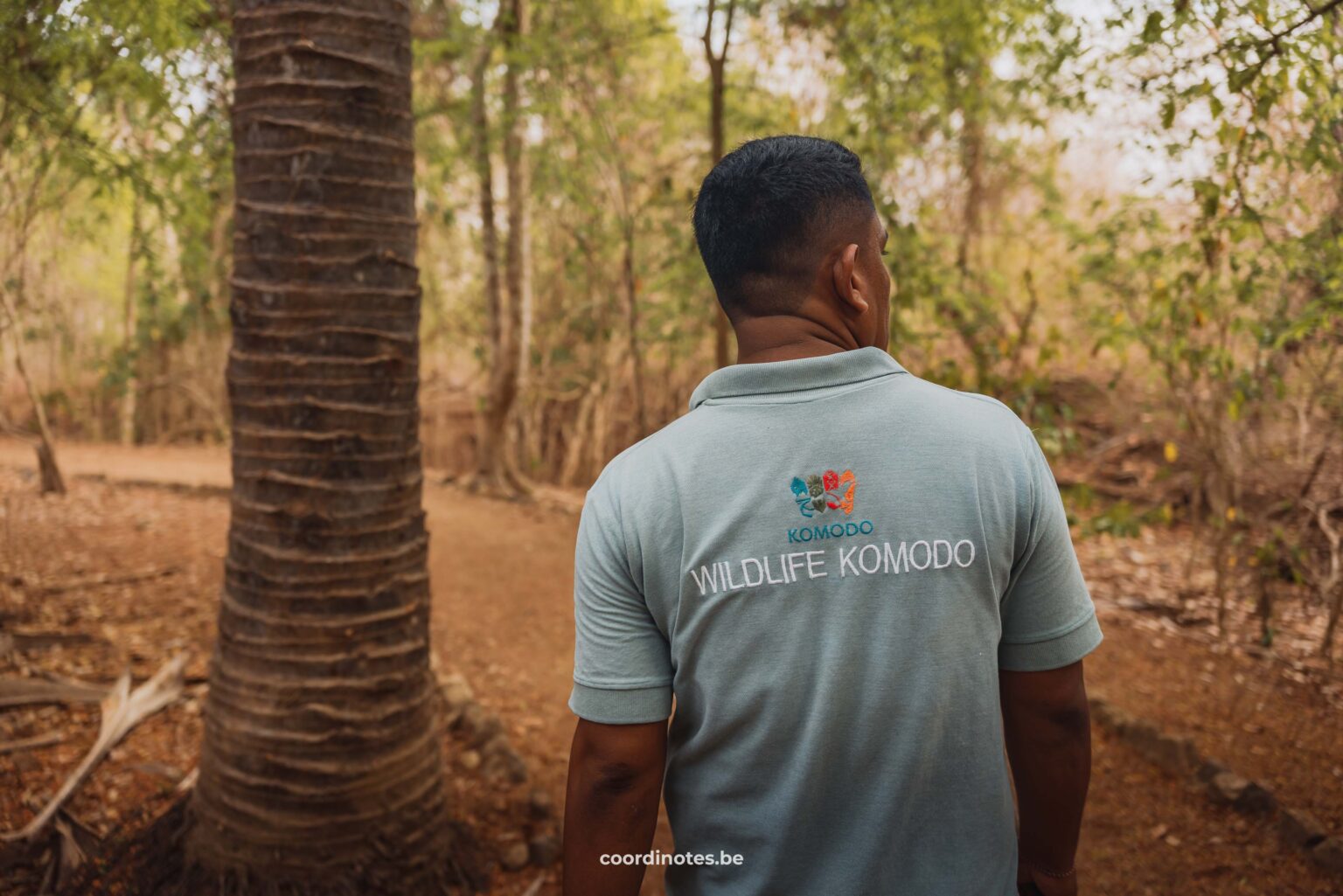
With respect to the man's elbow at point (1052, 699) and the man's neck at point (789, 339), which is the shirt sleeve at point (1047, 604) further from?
the man's neck at point (789, 339)

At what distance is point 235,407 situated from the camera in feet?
10.0

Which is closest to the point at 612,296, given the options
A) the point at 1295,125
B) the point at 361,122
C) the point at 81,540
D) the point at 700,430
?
the point at 81,540

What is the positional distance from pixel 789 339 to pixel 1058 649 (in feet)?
2.40

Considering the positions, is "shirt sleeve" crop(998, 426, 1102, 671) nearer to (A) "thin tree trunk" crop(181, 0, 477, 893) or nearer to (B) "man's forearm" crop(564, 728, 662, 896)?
(B) "man's forearm" crop(564, 728, 662, 896)

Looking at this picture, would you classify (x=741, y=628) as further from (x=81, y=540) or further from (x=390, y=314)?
(x=81, y=540)

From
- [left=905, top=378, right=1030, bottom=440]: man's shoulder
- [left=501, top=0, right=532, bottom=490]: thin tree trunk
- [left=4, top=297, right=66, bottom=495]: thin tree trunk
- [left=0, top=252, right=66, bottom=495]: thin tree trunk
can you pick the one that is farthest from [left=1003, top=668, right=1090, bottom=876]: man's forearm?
[left=4, top=297, right=66, bottom=495]: thin tree trunk

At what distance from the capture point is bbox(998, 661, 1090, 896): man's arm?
169 cm

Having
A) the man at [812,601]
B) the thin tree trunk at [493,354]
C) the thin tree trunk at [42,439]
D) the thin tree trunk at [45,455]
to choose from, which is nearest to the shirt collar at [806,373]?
the man at [812,601]

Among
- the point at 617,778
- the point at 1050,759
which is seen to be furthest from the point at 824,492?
the point at 1050,759

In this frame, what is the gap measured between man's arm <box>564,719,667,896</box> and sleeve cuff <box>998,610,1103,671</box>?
2.15ft

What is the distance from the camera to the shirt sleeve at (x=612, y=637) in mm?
1578

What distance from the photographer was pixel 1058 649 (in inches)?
65.3

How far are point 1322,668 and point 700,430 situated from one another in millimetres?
5968

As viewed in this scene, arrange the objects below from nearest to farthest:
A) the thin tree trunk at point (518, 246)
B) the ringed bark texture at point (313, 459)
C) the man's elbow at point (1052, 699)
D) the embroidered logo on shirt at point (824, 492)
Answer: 1. the embroidered logo on shirt at point (824, 492)
2. the man's elbow at point (1052, 699)
3. the ringed bark texture at point (313, 459)
4. the thin tree trunk at point (518, 246)
